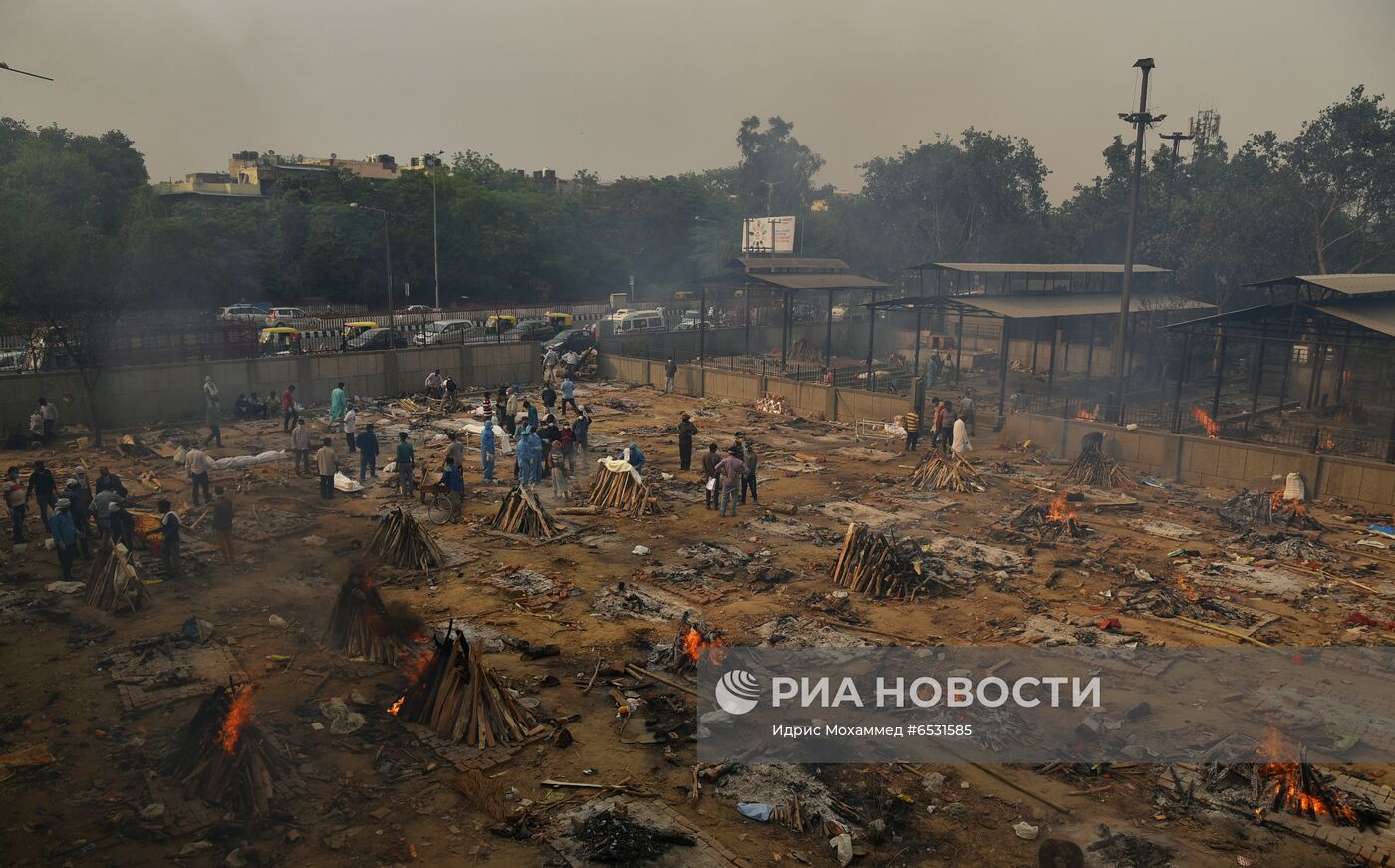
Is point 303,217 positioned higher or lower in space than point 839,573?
higher

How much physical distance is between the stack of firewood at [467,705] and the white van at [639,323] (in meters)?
35.3

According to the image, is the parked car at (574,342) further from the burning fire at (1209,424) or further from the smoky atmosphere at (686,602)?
the burning fire at (1209,424)

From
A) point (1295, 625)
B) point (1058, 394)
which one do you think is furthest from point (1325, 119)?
point (1295, 625)

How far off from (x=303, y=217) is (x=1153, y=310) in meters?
50.2

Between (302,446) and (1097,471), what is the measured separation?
60.4 feet

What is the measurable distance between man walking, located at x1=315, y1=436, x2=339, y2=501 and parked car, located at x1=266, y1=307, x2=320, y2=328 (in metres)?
30.8

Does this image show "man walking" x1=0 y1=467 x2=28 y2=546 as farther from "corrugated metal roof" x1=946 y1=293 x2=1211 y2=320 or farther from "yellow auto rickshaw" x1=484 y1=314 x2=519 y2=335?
"yellow auto rickshaw" x1=484 y1=314 x2=519 y2=335

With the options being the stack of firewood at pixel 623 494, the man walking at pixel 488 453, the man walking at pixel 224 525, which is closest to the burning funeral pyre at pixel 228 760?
the man walking at pixel 224 525

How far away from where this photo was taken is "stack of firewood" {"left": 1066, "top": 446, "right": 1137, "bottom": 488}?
21.1 metres

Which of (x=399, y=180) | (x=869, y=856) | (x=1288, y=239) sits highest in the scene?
(x=399, y=180)

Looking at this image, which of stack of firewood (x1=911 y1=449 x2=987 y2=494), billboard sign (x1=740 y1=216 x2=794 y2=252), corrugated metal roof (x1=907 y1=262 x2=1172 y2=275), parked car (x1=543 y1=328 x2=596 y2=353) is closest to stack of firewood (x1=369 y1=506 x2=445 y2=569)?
stack of firewood (x1=911 y1=449 x2=987 y2=494)

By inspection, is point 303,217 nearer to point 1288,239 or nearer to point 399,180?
point 399,180

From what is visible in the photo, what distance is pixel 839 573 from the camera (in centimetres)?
1462

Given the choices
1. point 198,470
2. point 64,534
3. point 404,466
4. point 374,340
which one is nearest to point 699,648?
point 404,466
